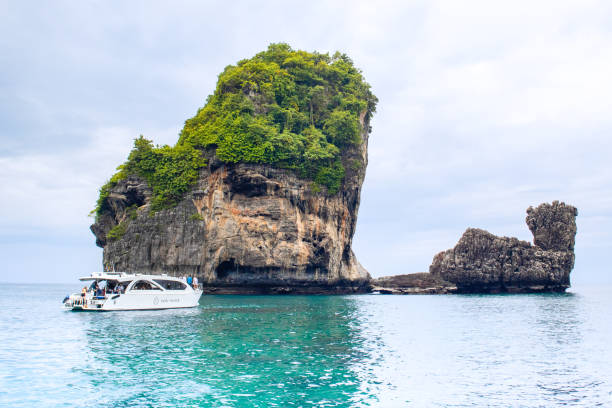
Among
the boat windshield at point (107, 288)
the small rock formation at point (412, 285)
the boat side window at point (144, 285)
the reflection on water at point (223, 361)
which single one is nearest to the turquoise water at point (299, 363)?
the reflection on water at point (223, 361)

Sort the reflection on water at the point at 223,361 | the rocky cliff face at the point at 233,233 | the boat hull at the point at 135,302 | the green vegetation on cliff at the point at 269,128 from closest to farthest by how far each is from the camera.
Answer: the reflection on water at the point at 223,361, the boat hull at the point at 135,302, the rocky cliff face at the point at 233,233, the green vegetation on cliff at the point at 269,128

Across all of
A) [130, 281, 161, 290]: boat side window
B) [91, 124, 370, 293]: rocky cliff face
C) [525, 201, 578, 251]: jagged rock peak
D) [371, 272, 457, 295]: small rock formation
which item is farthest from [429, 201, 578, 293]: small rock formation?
[130, 281, 161, 290]: boat side window

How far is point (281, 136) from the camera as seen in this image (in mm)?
49938

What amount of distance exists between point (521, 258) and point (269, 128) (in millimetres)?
37490

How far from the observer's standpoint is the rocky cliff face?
49031 millimetres

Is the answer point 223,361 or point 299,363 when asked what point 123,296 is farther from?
point 299,363

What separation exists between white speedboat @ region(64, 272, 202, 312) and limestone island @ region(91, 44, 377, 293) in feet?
45.2

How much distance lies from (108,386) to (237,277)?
38083mm

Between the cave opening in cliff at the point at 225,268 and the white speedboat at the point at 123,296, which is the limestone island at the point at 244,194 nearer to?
the cave opening in cliff at the point at 225,268

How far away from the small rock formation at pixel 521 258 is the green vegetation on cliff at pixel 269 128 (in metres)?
21.8

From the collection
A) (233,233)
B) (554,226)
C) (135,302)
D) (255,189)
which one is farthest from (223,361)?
(554,226)

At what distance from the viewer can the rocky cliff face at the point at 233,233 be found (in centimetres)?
4903

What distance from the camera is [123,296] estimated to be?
107ft

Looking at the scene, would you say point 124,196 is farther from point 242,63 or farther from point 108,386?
point 108,386
